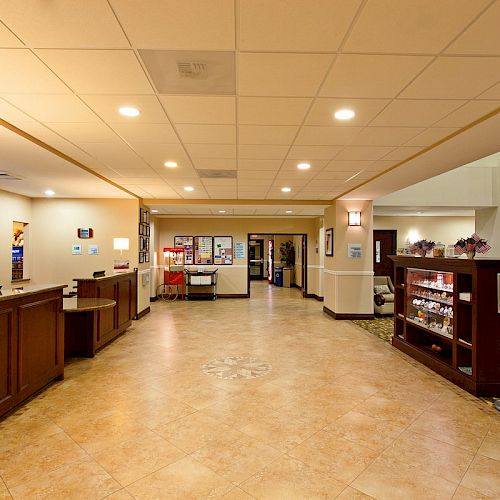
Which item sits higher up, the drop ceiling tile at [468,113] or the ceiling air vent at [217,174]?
the ceiling air vent at [217,174]

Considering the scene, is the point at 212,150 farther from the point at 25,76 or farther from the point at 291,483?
the point at 291,483

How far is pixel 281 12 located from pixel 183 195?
598cm

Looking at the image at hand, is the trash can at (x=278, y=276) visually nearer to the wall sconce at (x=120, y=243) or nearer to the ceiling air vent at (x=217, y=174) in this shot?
the wall sconce at (x=120, y=243)

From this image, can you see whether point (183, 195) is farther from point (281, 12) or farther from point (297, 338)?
point (281, 12)

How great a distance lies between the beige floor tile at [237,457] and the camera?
7.83 ft

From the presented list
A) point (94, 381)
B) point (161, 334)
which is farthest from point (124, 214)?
point (94, 381)

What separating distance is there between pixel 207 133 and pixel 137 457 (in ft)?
10.0

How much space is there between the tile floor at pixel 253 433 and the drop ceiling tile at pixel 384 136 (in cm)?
278

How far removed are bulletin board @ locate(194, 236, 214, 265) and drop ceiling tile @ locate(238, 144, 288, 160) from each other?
736 centimetres

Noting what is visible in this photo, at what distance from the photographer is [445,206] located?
27.6 ft

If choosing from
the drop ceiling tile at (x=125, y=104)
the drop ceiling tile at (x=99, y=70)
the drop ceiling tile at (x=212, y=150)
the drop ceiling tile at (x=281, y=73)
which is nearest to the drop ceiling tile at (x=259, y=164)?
the drop ceiling tile at (x=212, y=150)

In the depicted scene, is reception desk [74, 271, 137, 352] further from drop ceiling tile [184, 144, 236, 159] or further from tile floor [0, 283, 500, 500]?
drop ceiling tile [184, 144, 236, 159]

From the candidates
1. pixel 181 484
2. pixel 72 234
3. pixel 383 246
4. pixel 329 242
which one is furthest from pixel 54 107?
pixel 383 246

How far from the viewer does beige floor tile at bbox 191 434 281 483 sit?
239 cm
